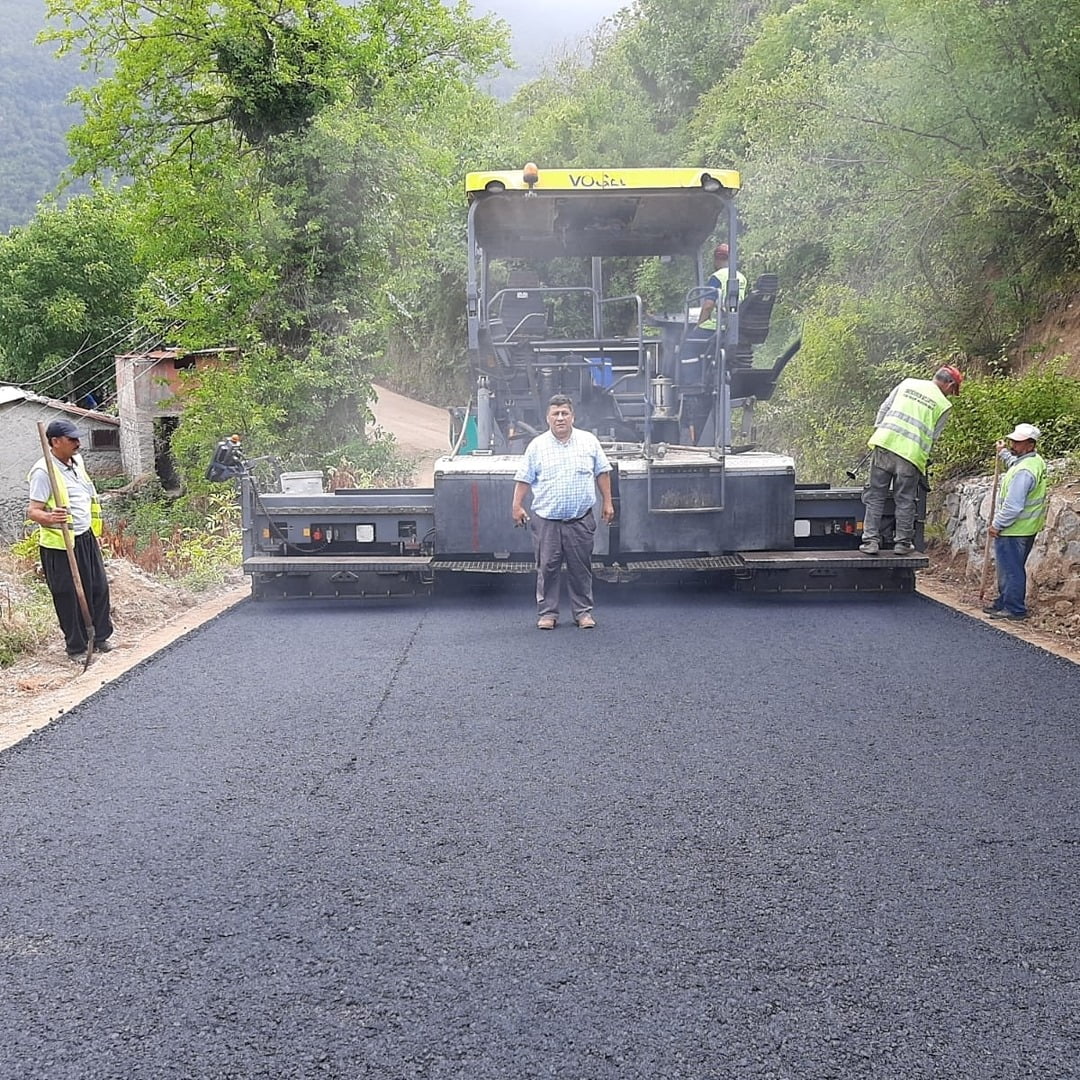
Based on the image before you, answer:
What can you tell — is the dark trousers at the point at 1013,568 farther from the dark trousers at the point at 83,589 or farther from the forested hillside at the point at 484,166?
the dark trousers at the point at 83,589

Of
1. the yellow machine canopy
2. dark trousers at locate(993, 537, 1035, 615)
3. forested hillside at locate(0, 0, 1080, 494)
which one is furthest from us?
forested hillside at locate(0, 0, 1080, 494)

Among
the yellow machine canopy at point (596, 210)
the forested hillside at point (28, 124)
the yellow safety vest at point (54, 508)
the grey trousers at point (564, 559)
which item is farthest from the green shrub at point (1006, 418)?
the forested hillside at point (28, 124)

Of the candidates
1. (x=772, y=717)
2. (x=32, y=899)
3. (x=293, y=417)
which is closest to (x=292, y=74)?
(x=293, y=417)

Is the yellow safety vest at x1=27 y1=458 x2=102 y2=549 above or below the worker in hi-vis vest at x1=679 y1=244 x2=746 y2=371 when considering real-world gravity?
below

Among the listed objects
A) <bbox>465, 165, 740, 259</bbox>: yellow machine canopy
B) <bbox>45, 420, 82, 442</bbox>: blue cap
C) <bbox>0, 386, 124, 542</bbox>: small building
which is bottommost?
<bbox>0, 386, 124, 542</bbox>: small building

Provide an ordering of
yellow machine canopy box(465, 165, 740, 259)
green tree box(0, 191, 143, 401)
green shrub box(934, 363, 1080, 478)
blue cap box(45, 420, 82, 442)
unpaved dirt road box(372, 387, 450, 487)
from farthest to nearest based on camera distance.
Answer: green tree box(0, 191, 143, 401) < unpaved dirt road box(372, 387, 450, 487) < green shrub box(934, 363, 1080, 478) < yellow machine canopy box(465, 165, 740, 259) < blue cap box(45, 420, 82, 442)

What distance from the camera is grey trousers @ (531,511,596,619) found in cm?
727

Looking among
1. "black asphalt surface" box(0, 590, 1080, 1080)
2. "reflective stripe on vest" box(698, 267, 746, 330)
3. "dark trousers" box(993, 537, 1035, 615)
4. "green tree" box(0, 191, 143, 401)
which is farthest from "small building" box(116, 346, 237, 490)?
"black asphalt surface" box(0, 590, 1080, 1080)

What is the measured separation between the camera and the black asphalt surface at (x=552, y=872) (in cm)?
265

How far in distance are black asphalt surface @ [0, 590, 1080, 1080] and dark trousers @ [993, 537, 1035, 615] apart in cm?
146

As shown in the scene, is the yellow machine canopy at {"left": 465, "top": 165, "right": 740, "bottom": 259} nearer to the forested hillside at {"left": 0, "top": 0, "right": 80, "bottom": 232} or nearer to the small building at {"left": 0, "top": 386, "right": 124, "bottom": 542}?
the small building at {"left": 0, "top": 386, "right": 124, "bottom": 542}

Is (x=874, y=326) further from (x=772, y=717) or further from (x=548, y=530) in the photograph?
(x=772, y=717)

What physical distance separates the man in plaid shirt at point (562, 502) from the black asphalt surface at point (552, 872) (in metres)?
0.99

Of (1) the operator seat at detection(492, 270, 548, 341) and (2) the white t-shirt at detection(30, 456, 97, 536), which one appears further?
(1) the operator seat at detection(492, 270, 548, 341)
